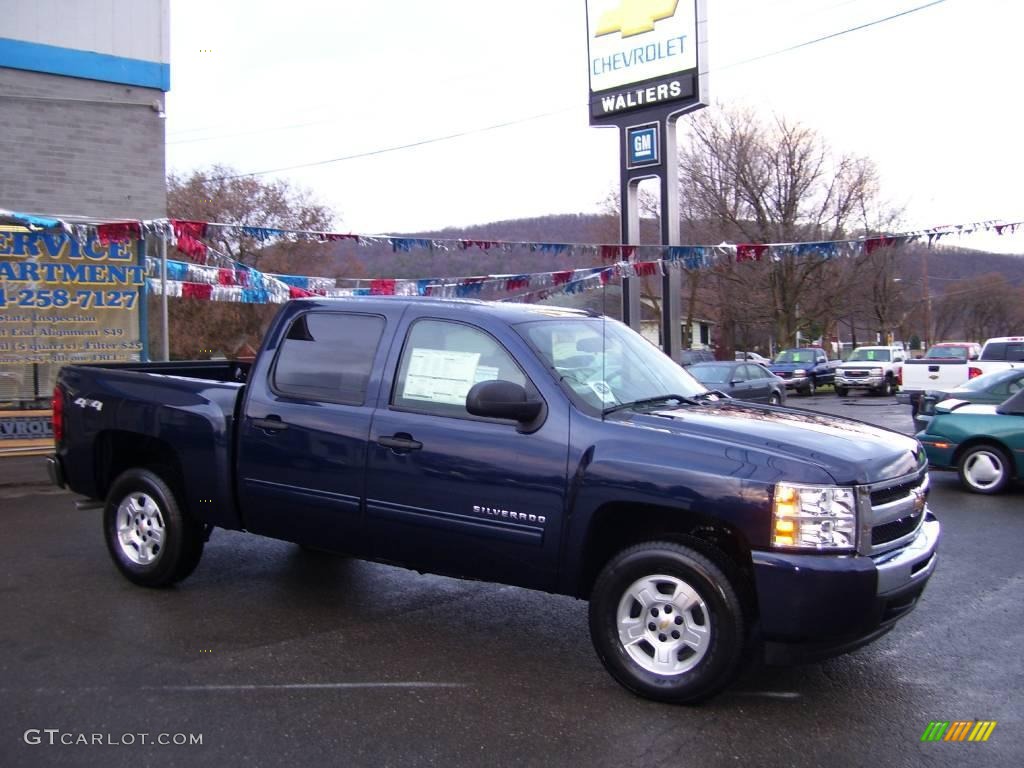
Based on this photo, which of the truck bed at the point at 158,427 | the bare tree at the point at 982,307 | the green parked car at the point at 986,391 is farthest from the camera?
the bare tree at the point at 982,307

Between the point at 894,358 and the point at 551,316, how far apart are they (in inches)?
1176

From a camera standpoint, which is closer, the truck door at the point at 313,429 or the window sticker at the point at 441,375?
the window sticker at the point at 441,375

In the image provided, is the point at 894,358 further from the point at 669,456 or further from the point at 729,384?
the point at 669,456

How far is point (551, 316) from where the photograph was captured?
5273mm

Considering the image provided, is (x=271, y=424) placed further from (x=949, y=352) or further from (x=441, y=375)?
(x=949, y=352)

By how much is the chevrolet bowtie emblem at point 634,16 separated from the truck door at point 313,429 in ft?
63.1

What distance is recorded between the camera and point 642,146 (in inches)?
922

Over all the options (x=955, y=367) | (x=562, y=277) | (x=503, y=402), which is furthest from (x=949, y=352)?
(x=503, y=402)

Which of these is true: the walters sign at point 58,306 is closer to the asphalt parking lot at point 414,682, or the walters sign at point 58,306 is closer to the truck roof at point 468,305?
the asphalt parking lot at point 414,682

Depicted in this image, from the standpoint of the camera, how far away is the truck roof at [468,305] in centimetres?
502

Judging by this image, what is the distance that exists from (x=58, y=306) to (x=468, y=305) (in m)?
9.61

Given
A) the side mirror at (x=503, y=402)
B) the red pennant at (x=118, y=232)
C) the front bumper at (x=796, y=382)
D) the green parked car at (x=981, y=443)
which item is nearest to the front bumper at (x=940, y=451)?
the green parked car at (x=981, y=443)

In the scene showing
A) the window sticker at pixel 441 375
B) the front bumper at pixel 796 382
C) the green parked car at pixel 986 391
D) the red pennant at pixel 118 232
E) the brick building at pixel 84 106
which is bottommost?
the front bumper at pixel 796 382

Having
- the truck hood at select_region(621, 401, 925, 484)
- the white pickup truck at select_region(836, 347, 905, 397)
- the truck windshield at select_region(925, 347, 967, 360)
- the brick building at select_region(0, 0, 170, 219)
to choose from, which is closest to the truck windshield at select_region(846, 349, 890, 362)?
the white pickup truck at select_region(836, 347, 905, 397)
